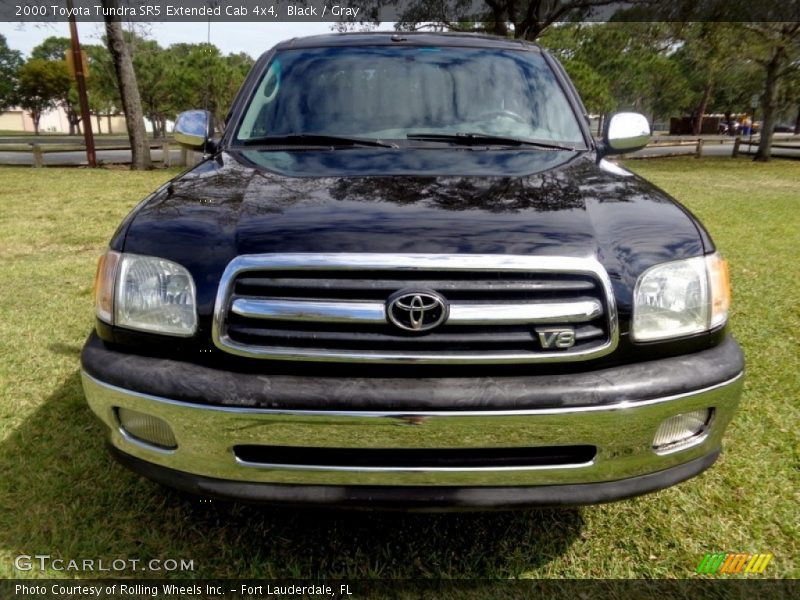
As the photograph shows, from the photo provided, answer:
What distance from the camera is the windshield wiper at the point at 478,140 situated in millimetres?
2719

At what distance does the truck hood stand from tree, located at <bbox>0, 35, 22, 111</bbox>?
71.1 metres

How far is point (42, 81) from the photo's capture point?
192 feet

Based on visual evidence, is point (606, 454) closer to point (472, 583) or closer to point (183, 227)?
point (472, 583)

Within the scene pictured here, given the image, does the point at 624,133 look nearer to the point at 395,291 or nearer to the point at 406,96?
the point at 406,96

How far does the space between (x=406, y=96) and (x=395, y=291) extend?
1.55 meters

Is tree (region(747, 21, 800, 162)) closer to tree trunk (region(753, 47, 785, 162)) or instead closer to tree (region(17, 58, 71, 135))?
tree trunk (region(753, 47, 785, 162))

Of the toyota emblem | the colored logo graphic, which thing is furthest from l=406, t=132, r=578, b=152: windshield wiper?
the colored logo graphic

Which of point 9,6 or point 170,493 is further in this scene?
point 9,6

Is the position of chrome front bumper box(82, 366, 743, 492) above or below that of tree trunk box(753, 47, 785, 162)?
below

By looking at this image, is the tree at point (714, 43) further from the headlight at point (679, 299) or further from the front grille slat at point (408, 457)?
the front grille slat at point (408, 457)

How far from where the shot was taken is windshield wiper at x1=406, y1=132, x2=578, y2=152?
2.72 m

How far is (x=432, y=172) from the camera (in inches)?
90.1

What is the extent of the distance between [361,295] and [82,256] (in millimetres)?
5839

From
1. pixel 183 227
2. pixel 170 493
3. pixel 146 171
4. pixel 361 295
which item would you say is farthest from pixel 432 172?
pixel 146 171
